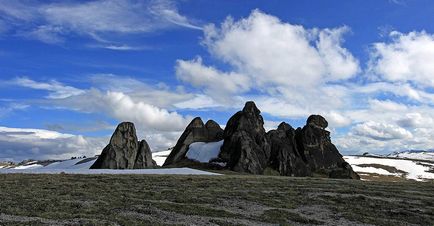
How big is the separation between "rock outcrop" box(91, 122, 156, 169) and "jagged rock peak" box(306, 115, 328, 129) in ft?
137

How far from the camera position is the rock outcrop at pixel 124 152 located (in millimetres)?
80519

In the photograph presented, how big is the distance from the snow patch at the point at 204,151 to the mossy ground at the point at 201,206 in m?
44.7

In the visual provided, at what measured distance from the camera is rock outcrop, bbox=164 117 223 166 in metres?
98.3

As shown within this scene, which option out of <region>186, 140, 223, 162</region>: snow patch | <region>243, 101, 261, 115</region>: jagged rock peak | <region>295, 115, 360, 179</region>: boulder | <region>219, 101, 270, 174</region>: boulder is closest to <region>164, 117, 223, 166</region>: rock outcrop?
<region>186, 140, 223, 162</region>: snow patch

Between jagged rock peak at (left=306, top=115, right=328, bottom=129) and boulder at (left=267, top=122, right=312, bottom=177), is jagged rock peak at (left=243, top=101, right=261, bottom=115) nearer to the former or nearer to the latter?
boulder at (left=267, top=122, right=312, bottom=177)

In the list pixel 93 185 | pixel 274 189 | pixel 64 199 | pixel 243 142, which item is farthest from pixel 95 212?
pixel 243 142

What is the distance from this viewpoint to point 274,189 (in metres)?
47.2

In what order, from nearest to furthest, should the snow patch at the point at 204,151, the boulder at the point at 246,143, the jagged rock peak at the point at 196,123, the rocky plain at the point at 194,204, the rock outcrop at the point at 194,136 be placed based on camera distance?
1. the rocky plain at the point at 194,204
2. the boulder at the point at 246,143
3. the snow patch at the point at 204,151
4. the rock outcrop at the point at 194,136
5. the jagged rock peak at the point at 196,123

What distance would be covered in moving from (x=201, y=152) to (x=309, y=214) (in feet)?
209

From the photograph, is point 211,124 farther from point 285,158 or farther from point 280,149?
point 285,158

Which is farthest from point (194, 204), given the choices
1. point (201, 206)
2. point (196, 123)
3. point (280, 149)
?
point (196, 123)

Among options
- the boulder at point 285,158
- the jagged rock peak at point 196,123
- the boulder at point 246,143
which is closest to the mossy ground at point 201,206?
the boulder at point 246,143

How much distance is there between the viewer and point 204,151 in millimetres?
94562

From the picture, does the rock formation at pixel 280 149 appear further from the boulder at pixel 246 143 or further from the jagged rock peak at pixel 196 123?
the jagged rock peak at pixel 196 123
